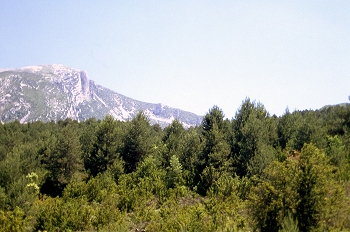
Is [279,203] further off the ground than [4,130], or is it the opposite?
[279,203]

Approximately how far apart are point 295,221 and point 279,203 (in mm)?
832

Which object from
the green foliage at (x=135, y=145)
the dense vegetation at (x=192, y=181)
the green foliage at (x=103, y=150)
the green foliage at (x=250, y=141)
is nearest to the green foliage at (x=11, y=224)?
the dense vegetation at (x=192, y=181)

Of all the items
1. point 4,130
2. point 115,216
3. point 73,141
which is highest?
point 73,141

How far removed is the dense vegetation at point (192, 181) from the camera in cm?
1124

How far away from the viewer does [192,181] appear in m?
23.8

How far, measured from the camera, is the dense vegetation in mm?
11242

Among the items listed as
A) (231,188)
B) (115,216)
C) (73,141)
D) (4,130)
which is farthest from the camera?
(4,130)

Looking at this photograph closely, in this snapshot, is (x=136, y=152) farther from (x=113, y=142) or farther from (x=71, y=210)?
(x=71, y=210)

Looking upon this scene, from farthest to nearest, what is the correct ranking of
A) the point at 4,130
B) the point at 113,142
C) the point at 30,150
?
the point at 4,130
the point at 30,150
the point at 113,142

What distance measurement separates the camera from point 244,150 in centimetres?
2419

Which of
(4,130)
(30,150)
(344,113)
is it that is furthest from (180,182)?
(4,130)

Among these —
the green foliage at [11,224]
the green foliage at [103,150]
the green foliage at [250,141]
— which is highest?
the green foliage at [250,141]

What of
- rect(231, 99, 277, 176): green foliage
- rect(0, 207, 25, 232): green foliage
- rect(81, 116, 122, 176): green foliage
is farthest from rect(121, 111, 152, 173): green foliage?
rect(0, 207, 25, 232): green foliage

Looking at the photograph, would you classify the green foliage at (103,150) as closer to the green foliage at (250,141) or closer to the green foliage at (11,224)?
the green foliage at (250,141)
